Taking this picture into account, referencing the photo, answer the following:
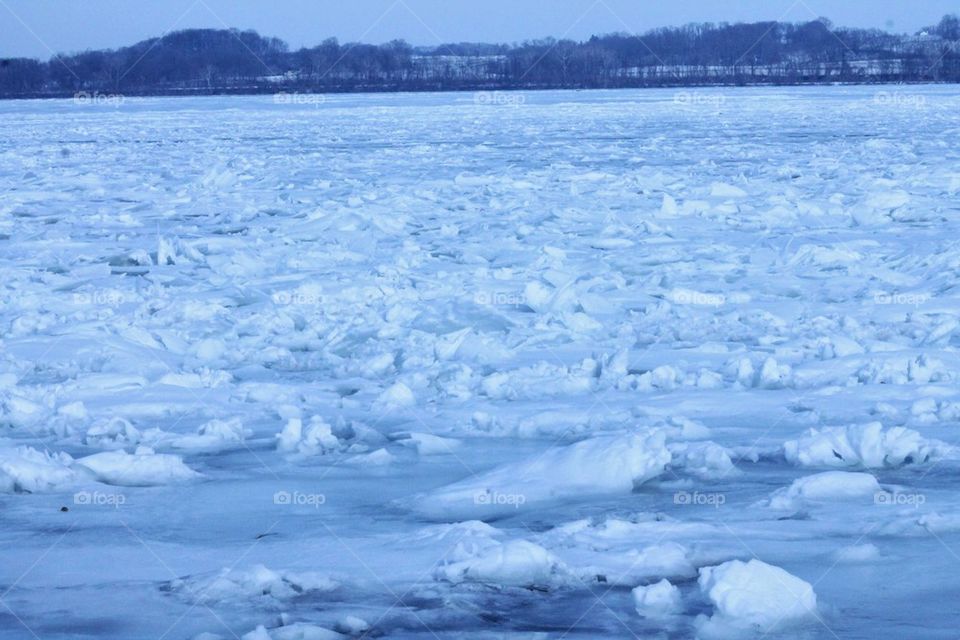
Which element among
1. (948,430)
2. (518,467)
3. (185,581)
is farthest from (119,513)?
(948,430)

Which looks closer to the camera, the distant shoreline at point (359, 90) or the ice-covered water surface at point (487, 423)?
the ice-covered water surface at point (487, 423)

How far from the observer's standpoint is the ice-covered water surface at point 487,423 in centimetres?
284

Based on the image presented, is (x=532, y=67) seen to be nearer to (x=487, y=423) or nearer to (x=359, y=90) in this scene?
(x=359, y=90)

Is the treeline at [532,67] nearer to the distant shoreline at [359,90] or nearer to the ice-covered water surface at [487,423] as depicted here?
the distant shoreline at [359,90]

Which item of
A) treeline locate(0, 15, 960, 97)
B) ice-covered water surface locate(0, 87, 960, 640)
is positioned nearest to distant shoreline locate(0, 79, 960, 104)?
treeline locate(0, 15, 960, 97)

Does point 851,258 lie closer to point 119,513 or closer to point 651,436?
point 651,436

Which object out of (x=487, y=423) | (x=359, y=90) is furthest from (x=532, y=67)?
(x=487, y=423)

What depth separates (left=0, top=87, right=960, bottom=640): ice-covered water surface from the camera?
284 centimetres

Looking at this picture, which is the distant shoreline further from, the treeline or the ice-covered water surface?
the ice-covered water surface

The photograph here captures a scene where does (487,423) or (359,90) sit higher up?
(359,90)

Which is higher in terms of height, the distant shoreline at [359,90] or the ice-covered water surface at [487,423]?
the distant shoreline at [359,90]

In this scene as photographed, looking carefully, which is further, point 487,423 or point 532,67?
point 532,67

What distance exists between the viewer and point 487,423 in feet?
13.9

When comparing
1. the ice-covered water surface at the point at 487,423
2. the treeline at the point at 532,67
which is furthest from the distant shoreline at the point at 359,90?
the ice-covered water surface at the point at 487,423
